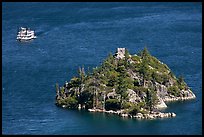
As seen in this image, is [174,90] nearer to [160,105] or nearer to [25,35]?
[160,105]

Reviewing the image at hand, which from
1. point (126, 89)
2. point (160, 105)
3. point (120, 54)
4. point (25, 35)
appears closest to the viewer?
point (126, 89)

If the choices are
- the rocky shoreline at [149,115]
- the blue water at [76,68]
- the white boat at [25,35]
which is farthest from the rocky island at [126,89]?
the white boat at [25,35]

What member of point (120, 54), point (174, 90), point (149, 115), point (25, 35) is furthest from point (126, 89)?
point (25, 35)

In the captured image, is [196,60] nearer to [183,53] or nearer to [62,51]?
[183,53]

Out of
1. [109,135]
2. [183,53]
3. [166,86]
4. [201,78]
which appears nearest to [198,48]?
[183,53]

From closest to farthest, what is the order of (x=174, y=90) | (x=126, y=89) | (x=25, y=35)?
1. (x=126, y=89)
2. (x=174, y=90)
3. (x=25, y=35)

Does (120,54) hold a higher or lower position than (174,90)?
higher
